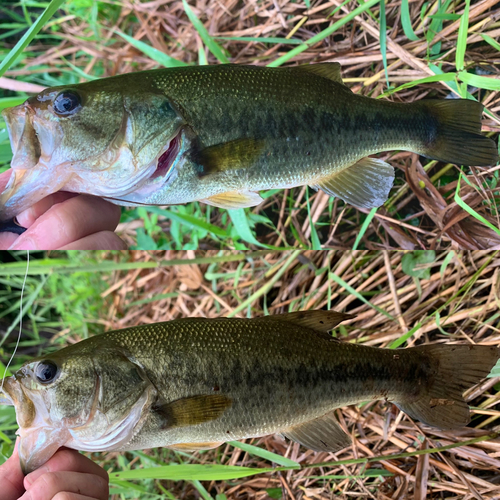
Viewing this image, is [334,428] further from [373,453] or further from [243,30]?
[243,30]

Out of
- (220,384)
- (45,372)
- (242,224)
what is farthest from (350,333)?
(45,372)

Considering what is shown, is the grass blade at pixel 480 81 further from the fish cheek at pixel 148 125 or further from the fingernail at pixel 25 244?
the fingernail at pixel 25 244

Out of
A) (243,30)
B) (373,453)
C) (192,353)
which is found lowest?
(373,453)

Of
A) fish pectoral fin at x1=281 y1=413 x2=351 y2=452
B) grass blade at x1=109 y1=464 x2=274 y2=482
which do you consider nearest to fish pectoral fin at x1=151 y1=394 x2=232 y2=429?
fish pectoral fin at x1=281 y1=413 x2=351 y2=452

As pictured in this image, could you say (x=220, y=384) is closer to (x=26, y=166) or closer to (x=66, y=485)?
(x=66, y=485)

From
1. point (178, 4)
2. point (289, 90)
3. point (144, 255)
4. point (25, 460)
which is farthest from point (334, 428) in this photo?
point (178, 4)

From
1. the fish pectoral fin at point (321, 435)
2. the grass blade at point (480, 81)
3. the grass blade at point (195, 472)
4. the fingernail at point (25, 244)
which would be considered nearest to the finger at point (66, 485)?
the grass blade at point (195, 472)
